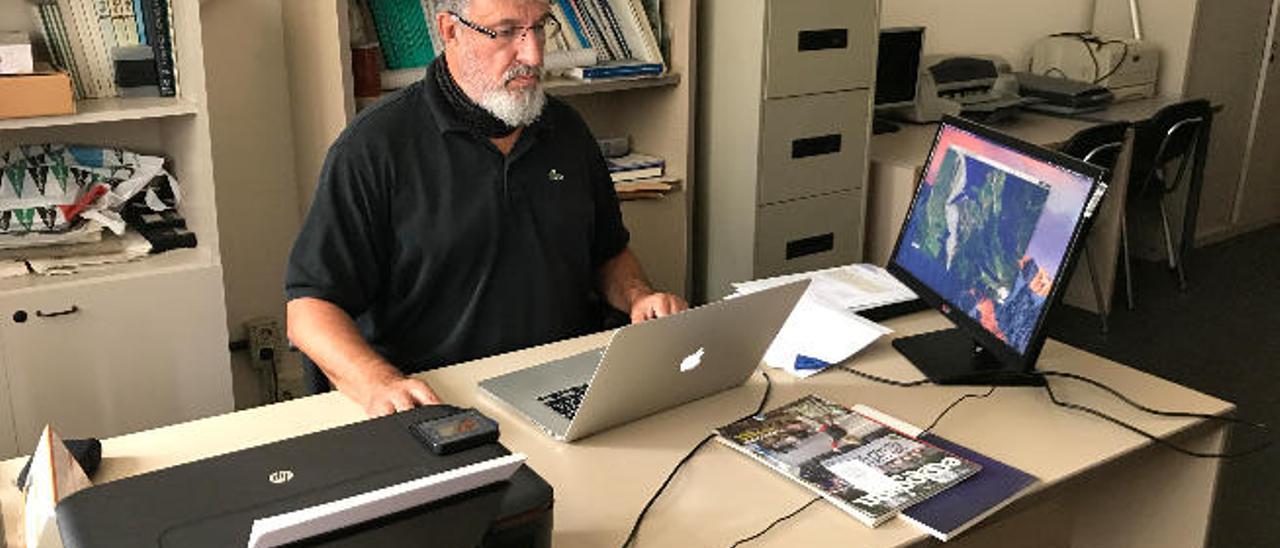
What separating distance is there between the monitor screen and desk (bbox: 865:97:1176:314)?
0.42ft

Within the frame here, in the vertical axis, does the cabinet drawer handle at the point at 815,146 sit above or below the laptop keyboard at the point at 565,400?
above

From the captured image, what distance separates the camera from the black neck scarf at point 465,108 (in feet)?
6.55

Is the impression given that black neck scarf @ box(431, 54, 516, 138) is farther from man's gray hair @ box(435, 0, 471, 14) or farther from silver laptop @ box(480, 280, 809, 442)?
silver laptop @ box(480, 280, 809, 442)

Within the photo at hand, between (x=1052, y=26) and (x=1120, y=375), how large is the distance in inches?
139

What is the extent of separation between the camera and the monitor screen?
3916 mm

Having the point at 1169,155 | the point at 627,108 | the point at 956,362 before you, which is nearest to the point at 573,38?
the point at 627,108

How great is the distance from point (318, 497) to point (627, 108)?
8.09 ft

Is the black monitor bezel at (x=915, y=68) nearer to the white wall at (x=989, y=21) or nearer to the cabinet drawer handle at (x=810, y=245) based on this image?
the white wall at (x=989, y=21)

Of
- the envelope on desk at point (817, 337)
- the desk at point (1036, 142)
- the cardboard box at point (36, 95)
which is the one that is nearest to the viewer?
the envelope on desk at point (817, 337)

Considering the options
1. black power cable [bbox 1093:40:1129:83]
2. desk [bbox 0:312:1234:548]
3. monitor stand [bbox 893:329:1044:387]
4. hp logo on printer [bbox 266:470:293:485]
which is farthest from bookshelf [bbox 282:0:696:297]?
black power cable [bbox 1093:40:1129:83]

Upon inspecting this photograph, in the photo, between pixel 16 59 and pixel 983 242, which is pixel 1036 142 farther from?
pixel 16 59

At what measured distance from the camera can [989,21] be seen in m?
4.65

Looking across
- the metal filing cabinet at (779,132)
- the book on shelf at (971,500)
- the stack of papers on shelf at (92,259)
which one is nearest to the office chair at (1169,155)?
the metal filing cabinet at (779,132)

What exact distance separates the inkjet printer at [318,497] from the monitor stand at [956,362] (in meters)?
0.82
